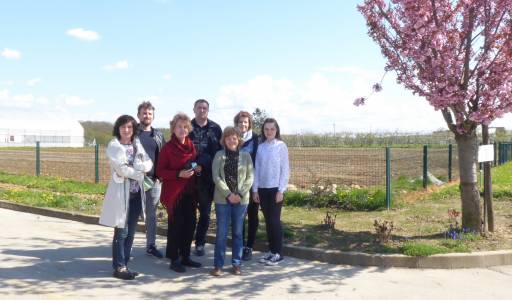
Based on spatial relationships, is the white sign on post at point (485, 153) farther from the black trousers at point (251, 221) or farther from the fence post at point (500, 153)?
the fence post at point (500, 153)

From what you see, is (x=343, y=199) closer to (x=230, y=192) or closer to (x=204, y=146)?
(x=204, y=146)

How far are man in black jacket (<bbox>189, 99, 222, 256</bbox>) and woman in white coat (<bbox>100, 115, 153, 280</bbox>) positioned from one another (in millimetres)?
653

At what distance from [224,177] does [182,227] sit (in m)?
0.80

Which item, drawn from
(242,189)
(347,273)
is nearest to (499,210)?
(347,273)

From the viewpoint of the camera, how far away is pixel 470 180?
7305 mm

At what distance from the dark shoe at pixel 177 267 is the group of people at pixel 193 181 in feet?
0.04

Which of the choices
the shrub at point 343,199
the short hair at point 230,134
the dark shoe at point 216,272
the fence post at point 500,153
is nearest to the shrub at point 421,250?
the dark shoe at point 216,272

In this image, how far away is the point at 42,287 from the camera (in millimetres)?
5340

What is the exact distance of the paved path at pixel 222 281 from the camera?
17.1ft

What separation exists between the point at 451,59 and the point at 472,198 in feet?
6.54

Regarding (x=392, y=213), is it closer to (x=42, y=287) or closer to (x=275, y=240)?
(x=275, y=240)

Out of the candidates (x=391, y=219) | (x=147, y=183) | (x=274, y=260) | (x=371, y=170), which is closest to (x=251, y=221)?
(x=274, y=260)

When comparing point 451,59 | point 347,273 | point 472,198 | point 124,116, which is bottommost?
point 347,273

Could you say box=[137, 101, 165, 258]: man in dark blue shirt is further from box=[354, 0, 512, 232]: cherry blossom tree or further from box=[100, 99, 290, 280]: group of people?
box=[354, 0, 512, 232]: cherry blossom tree
